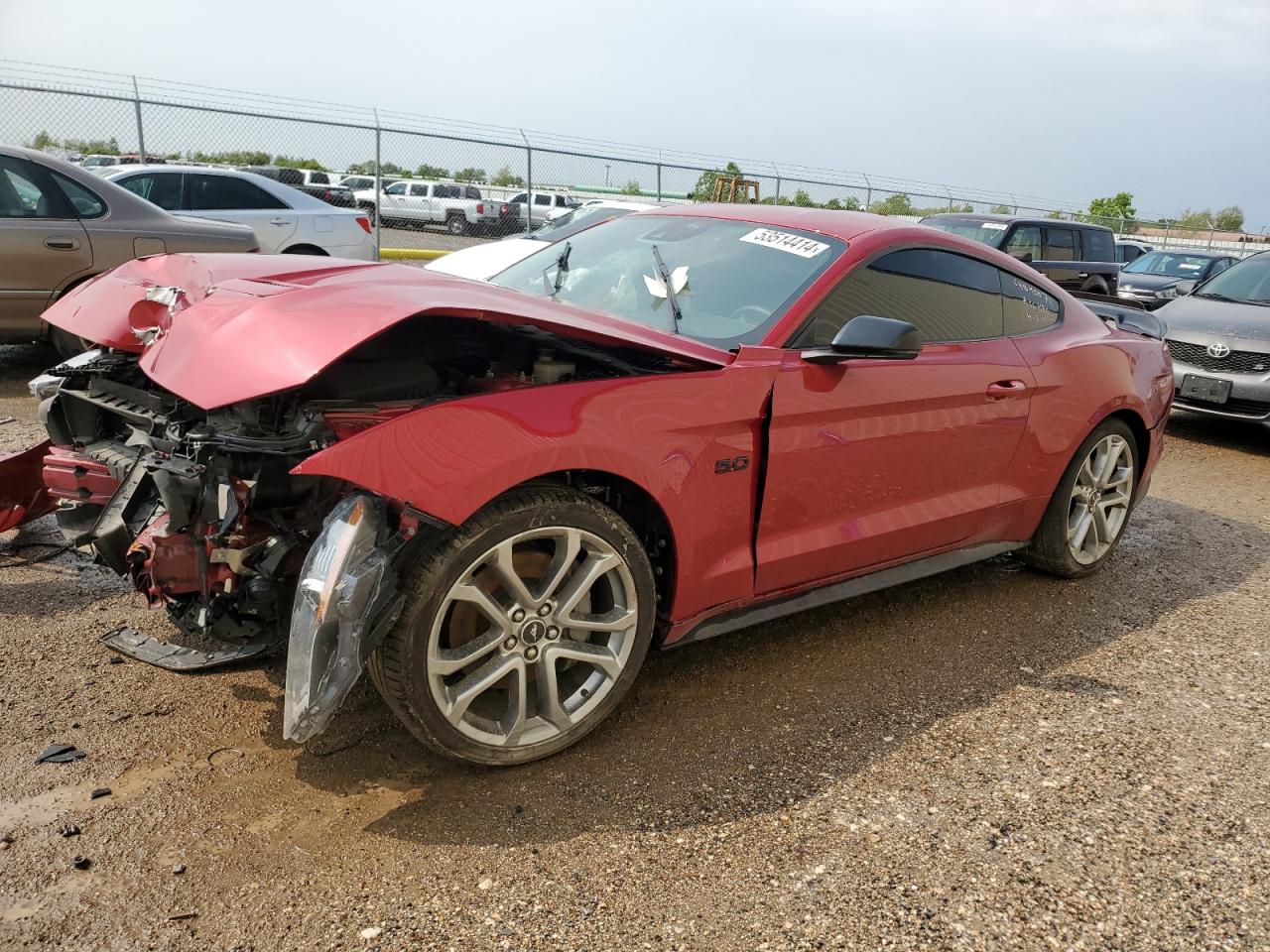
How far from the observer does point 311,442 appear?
2.62 meters

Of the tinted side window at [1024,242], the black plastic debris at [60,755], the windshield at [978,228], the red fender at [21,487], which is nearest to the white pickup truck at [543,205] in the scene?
the windshield at [978,228]

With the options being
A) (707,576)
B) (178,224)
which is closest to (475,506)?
(707,576)

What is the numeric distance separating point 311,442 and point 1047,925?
7.38ft

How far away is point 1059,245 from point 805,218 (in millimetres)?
9467

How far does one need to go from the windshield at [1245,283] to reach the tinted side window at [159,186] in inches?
394

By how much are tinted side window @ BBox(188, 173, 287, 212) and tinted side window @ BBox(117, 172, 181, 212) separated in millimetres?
137

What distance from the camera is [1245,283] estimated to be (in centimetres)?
907

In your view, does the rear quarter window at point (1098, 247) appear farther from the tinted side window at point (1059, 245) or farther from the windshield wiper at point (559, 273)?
the windshield wiper at point (559, 273)

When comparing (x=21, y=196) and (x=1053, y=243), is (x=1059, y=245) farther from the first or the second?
(x=21, y=196)

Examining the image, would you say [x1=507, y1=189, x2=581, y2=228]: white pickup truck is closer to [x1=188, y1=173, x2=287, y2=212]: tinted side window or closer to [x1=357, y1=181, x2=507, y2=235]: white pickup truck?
[x1=357, y1=181, x2=507, y2=235]: white pickup truck

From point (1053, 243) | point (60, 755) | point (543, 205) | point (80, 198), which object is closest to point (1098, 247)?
point (1053, 243)

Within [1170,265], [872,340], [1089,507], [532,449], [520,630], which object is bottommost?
[1089,507]

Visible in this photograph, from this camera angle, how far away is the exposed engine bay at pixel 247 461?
2656 mm

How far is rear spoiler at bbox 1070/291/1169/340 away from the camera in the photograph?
605cm
